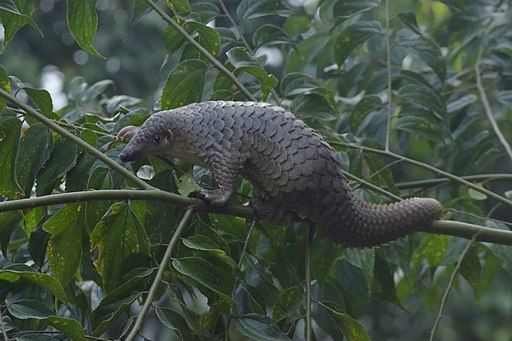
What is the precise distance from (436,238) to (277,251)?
25cm

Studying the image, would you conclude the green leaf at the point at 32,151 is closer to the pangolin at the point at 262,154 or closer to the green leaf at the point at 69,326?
the pangolin at the point at 262,154

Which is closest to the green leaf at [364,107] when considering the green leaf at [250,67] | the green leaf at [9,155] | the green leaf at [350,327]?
the green leaf at [250,67]

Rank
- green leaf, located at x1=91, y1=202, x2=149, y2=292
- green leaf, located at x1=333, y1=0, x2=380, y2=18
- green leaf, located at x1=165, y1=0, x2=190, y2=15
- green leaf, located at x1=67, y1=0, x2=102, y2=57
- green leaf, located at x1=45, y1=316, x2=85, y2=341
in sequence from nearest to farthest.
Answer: green leaf, located at x1=45, y1=316, x2=85, y2=341 < green leaf, located at x1=91, y1=202, x2=149, y2=292 < green leaf, located at x1=67, y1=0, x2=102, y2=57 < green leaf, located at x1=165, y1=0, x2=190, y2=15 < green leaf, located at x1=333, y1=0, x2=380, y2=18

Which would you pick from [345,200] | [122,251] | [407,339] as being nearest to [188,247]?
[122,251]

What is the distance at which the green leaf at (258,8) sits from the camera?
1162 millimetres

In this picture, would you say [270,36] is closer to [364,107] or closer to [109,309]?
[364,107]

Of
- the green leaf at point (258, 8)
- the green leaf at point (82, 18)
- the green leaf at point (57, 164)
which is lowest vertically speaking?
the green leaf at point (57, 164)

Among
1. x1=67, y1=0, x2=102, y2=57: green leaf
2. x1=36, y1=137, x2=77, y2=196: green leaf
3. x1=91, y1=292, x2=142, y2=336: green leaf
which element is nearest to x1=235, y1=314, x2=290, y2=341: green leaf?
x1=91, y1=292, x2=142, y2=336: green leaf

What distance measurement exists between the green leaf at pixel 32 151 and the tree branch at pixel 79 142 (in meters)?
0.03

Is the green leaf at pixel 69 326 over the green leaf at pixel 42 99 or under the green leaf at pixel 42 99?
under

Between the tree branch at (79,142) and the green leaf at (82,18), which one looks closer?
the tree branch at (79,142)

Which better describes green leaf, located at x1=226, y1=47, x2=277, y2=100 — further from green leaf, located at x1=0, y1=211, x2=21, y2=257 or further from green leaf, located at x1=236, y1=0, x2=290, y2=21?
green leaf, located at x1=0, y1=211, x2=21, y2=257

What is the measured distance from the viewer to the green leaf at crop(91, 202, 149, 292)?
2.73 feet

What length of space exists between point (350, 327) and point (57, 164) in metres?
0.36
